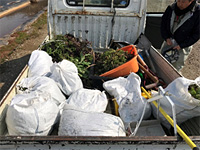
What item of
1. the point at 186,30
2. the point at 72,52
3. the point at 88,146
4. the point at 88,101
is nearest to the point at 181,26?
the point at 186,30

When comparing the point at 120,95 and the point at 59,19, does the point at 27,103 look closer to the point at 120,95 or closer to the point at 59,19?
the point at 120,95

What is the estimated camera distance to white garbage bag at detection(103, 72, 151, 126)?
2.04 m

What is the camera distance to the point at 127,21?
11.8 ft

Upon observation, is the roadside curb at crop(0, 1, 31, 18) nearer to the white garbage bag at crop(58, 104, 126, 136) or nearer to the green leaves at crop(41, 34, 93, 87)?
the green leaves at crop(41, 34, 93, 87)

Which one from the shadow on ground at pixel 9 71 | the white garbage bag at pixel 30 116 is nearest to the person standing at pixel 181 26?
the white garbage bag at pixel 30 116

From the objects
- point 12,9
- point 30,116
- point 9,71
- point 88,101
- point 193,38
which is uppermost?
point 12,9

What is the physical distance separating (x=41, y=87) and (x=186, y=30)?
268cm

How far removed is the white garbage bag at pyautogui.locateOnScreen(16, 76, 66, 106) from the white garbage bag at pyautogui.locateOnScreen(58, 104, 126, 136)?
462mm

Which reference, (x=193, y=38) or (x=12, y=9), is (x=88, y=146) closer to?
(x=193, y=38)

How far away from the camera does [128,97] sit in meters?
2.16

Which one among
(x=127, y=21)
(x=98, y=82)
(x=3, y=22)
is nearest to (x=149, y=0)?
(x=127, y=21)

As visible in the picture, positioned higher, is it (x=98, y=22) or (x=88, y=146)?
(x=98, y=22)

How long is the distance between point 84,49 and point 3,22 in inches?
322

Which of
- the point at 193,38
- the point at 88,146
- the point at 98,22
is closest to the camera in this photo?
the point at 88,146
